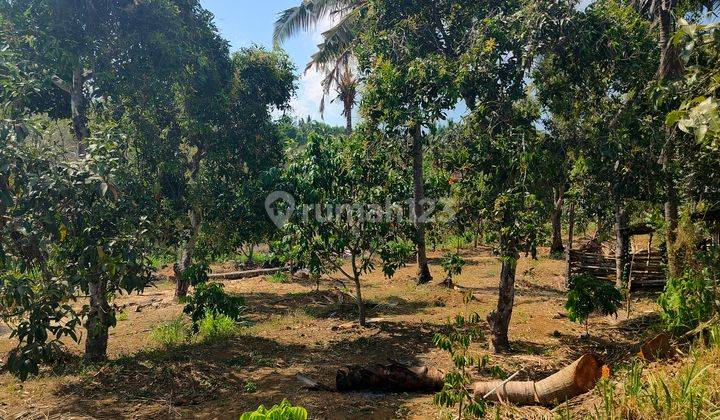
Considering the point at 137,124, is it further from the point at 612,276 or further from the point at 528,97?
the point at 612,276

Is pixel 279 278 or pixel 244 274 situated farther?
pixel 244 274

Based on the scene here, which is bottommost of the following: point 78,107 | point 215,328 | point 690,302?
point 215,328

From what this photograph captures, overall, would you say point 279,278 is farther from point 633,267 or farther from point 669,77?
point 669,77

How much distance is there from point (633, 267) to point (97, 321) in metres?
13.3

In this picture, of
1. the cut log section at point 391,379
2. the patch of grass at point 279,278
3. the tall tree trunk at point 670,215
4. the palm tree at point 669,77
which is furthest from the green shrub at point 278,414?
the patch of grass at point 279,278

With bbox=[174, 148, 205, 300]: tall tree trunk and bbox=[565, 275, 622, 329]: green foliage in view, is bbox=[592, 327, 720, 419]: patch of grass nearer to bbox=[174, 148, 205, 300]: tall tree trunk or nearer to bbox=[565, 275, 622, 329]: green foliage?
bbox=[565, 275, 622, 329]: green foliage

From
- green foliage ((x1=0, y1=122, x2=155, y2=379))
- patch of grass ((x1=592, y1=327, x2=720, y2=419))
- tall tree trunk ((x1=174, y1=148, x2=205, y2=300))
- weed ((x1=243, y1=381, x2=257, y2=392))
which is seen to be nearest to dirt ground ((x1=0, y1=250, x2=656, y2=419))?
weed ((x1=243, y1=381, x2=257, y2=392))

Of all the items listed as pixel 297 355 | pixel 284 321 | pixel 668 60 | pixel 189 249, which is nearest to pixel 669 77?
pixel 668 60

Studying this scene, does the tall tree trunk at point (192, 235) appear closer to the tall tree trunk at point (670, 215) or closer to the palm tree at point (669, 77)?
the tall tree trunk at point (670, 215)

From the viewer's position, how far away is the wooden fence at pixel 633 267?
1320 centimetres

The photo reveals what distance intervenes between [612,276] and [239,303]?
11.4 meters

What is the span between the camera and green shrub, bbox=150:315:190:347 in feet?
30.9

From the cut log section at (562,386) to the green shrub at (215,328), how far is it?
6103 mm

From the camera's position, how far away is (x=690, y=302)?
6609 mm
